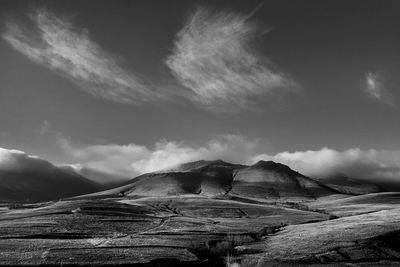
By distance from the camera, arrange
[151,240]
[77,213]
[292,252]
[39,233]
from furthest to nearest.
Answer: [77,213], [39,233], [151,240], [292,252]

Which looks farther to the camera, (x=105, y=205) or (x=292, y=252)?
(x=105, y=205)

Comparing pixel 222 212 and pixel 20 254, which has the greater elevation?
pixel 222 212

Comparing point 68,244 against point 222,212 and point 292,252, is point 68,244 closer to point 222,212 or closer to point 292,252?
point 292,252

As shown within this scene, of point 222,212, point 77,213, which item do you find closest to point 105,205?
point 77,213

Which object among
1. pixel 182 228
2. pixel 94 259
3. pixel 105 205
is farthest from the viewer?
pixel 105 205

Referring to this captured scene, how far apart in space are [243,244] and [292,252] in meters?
16.1

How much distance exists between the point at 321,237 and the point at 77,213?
87359 millimetres

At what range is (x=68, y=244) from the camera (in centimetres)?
9138

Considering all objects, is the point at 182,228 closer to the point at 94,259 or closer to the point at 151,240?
the point at 151,240

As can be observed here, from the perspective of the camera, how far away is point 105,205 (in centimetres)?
18800

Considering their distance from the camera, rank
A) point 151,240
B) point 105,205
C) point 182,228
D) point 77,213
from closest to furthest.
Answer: point 151,240 → point 182,228 → point 77,213 → point 105,205

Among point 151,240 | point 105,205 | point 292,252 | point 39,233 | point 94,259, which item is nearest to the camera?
point 94,259

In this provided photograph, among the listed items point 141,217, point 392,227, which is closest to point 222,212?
point 141,217

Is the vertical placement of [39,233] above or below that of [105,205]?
below
